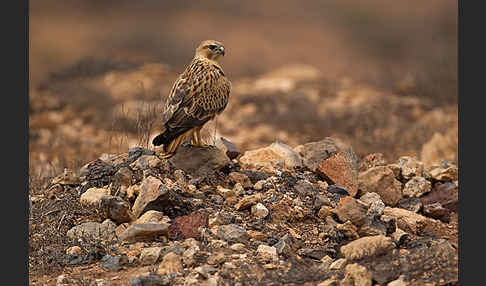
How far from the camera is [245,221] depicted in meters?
6.54

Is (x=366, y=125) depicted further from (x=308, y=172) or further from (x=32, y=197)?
(x=32, y=197)

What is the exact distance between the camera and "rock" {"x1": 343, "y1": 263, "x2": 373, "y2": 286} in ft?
16.5

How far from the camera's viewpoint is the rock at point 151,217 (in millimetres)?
6340

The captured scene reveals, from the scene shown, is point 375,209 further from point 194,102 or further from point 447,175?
point 194,102

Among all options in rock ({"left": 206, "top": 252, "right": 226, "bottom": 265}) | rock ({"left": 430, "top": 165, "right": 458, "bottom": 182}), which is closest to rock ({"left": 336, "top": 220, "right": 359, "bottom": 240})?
rock ({"left": 206, "top": 252, "right": 226, "bottom": 265})

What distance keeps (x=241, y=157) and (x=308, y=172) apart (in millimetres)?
833

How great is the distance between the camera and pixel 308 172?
802 centimetres

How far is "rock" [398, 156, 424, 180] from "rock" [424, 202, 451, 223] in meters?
0.63

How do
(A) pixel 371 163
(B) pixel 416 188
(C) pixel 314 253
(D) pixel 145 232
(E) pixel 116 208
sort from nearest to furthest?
(C) pixel 314 253 → (D) pixel 145 232 → (E) pixel 116 208 → (B) pixel 416 188 → (A) pixel 371 163

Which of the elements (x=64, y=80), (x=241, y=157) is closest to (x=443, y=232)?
(x=241, y=157)

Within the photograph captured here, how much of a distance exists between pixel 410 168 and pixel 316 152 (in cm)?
119

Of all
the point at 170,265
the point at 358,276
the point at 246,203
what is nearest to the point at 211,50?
the point at 246,203

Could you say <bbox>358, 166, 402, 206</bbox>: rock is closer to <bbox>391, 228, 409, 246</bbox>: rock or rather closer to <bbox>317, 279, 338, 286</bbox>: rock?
<bbox>391, 228, 409, 246</bbox>: rock

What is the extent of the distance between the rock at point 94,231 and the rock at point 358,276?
234 cm
